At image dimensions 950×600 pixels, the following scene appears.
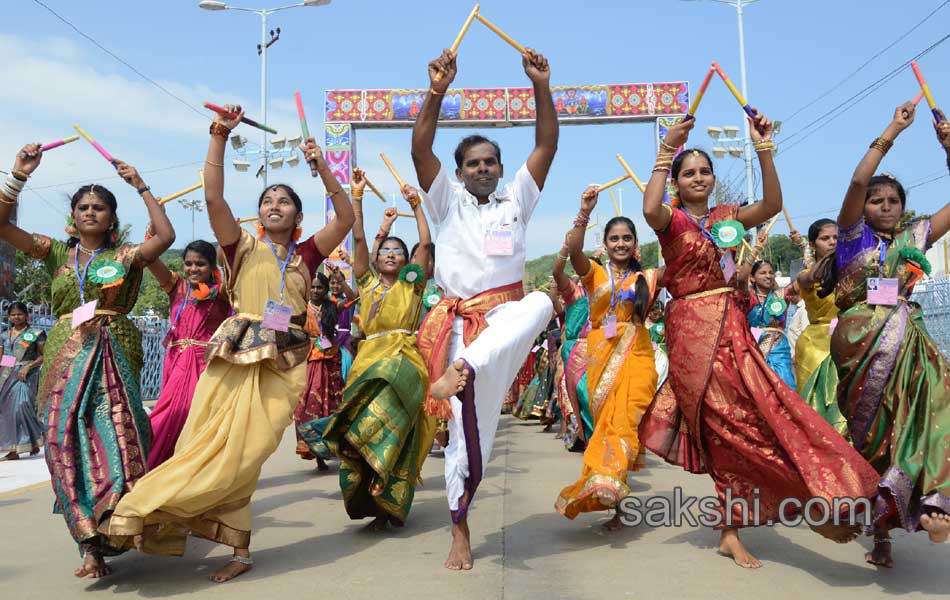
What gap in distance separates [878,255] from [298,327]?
3.00 meters

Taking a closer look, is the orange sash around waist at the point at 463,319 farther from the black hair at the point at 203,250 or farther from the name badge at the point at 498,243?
the black hair at the point at 203,250

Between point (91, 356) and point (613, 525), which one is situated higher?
point (91, 356)

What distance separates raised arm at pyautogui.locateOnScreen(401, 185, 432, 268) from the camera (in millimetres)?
5348

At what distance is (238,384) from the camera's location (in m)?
4.04

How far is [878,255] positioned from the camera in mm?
4035

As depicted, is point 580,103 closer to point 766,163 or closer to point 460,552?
point 766,163

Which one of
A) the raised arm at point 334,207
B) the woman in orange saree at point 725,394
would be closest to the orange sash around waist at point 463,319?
the raised arm at point 334,207

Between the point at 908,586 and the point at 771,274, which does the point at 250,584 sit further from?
the point at 771,274

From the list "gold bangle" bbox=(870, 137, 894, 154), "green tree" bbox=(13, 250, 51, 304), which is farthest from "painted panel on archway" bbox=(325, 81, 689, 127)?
"green tree" bbox=(13, 250, 51, 304)

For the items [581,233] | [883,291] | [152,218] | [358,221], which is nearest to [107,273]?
[152,218]

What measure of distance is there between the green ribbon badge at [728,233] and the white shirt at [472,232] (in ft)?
3.16

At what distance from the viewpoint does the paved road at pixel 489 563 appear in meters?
3.48

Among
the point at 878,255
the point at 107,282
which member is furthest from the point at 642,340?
the point at 107,282

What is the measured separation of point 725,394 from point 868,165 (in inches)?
51.5
